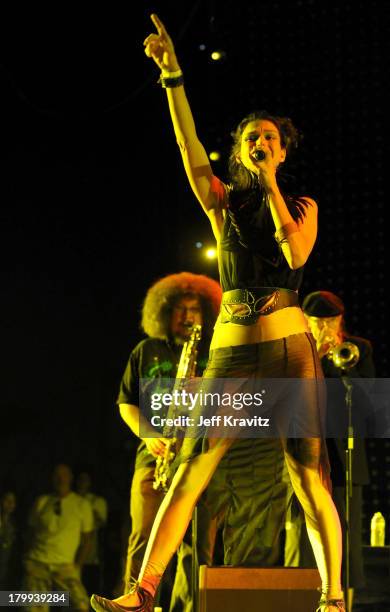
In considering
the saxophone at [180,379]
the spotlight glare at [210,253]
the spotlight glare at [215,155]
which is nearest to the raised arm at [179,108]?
the saxophone at [180,379]

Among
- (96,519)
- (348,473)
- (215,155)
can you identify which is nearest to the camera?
(348,473)

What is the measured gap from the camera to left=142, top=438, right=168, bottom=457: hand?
404cm

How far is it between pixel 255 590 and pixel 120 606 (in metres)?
0.50

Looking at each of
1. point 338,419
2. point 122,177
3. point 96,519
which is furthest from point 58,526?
point 122,177

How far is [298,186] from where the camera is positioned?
528 cm

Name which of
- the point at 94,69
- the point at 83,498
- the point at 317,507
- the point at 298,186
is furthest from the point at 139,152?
the point at 317,507

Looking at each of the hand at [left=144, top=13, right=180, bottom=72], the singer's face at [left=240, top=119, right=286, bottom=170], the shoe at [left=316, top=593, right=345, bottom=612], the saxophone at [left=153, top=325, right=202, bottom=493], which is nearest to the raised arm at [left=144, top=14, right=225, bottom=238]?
the hand at [left=144, top=13, right=180, bottom=72]

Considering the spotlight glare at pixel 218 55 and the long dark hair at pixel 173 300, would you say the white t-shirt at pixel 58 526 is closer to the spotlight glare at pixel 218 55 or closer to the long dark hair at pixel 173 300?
the long dark hair at pixel 173 300

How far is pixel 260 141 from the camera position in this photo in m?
3.08

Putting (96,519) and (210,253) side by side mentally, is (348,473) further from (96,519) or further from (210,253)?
(96,519)

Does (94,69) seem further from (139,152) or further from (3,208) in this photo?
(3,208)

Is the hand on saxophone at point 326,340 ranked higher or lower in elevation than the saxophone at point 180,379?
higher

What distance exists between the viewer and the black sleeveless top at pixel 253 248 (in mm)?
3025

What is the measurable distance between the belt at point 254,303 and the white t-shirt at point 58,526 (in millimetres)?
2770
